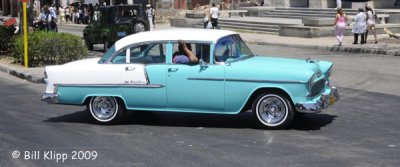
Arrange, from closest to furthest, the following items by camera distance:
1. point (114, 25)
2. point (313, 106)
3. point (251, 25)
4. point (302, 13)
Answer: point (313, 106), point (114, 25), point (251, 25), point (302, 13)

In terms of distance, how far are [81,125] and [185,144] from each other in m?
2.32

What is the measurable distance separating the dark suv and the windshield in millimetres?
14743

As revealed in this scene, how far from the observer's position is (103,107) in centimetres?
1014

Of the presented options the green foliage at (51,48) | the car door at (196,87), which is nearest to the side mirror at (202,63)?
the car door at (196,87)

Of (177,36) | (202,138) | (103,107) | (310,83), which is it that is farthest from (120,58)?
(310,83)

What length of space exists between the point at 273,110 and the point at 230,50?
1.19 metres

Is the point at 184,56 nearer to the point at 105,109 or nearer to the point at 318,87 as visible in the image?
the point at 105,109

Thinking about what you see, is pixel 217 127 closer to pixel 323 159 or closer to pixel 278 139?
pixel 278 139

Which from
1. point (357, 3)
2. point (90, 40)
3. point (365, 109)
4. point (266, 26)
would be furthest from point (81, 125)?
point (357, 3)

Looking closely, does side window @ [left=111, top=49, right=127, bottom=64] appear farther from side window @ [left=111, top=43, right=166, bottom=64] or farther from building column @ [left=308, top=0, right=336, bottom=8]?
building column @ [left=308, top=0, right=336, bottom=8]

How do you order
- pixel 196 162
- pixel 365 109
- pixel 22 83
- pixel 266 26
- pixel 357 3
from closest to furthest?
pixel 196 162, pixel 365 109, pixel 22 83, pixel 266 26, pixel 357 3

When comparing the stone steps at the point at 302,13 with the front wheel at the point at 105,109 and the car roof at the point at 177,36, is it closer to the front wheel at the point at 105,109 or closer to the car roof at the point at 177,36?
the car roof at the point at 177,36

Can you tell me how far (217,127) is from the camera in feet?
31.9

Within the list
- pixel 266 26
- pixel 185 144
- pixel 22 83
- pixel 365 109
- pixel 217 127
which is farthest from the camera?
pixel 266 26
